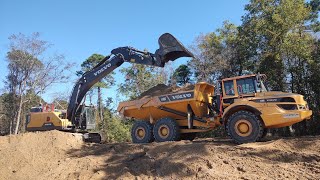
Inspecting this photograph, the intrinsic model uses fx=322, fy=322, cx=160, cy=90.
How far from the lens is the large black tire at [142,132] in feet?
43.6

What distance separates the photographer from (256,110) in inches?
416

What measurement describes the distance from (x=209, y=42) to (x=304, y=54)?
9.25 m

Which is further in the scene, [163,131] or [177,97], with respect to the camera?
[163,131]

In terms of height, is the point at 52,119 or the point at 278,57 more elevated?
the point at 278,57

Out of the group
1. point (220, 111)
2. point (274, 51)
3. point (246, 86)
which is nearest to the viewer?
point (246, 86)

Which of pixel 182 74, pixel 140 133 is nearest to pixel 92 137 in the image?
pixel 140 133

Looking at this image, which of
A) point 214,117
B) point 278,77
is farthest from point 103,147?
point 278,77

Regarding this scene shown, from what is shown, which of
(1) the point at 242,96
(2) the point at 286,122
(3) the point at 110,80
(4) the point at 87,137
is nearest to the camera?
(2) the point at 286,122

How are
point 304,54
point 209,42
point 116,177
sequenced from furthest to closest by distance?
point 209,42
point 304,54
point 116,177

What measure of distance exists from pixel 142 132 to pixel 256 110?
5026 mm

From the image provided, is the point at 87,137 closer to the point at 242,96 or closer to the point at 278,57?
the point at 242,96

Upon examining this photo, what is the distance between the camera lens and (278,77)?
22.5m

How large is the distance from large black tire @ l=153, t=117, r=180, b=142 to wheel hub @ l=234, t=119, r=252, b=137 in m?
2.54

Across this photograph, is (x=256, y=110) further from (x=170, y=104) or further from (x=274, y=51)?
(x=274, y=51)
